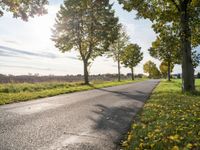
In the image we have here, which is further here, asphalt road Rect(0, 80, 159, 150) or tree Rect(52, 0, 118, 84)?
tree Rect(52, 0, 118, 84)

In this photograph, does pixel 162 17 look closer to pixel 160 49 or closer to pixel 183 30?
pixel 183 30

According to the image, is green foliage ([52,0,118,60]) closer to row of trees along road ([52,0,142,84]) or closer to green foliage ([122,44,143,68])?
row of trees along road ([52,0,142,84])

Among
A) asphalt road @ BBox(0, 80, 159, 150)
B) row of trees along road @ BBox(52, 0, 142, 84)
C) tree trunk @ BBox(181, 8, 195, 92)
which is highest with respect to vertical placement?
row of trees along road @ BBox(52, 0, 142, 84)

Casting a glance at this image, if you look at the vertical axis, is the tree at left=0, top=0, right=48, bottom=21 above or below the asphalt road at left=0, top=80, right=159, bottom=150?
above

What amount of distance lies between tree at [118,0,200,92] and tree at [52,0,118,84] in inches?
708

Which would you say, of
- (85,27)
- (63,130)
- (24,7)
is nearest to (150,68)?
(85,27)

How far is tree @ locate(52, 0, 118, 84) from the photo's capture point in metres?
42.3

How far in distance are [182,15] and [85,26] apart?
22.3 m

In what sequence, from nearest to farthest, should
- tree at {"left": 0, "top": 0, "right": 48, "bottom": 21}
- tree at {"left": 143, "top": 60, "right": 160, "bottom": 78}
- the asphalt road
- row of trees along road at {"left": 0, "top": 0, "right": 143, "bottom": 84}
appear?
the asphalt road, tree at {"left": 0, "top": 0, "right": 48, "bottom": 21}, row of trees along road at {"left": 0, "top": 0, "right": 143, "bottom": 84}, tree at {"left": 143, "top": 60, "right": 160, "bottom": 78}

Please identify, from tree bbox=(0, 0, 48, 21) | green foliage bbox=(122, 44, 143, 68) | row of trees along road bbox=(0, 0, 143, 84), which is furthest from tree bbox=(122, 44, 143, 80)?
tree bbox=(0, 0, 48, 21)

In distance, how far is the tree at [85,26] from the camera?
42.3 metres

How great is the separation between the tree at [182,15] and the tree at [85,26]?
1798 cm

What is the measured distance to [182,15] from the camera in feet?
74.4

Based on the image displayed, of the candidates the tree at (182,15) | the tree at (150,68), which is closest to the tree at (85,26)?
the tree at (182,15)
